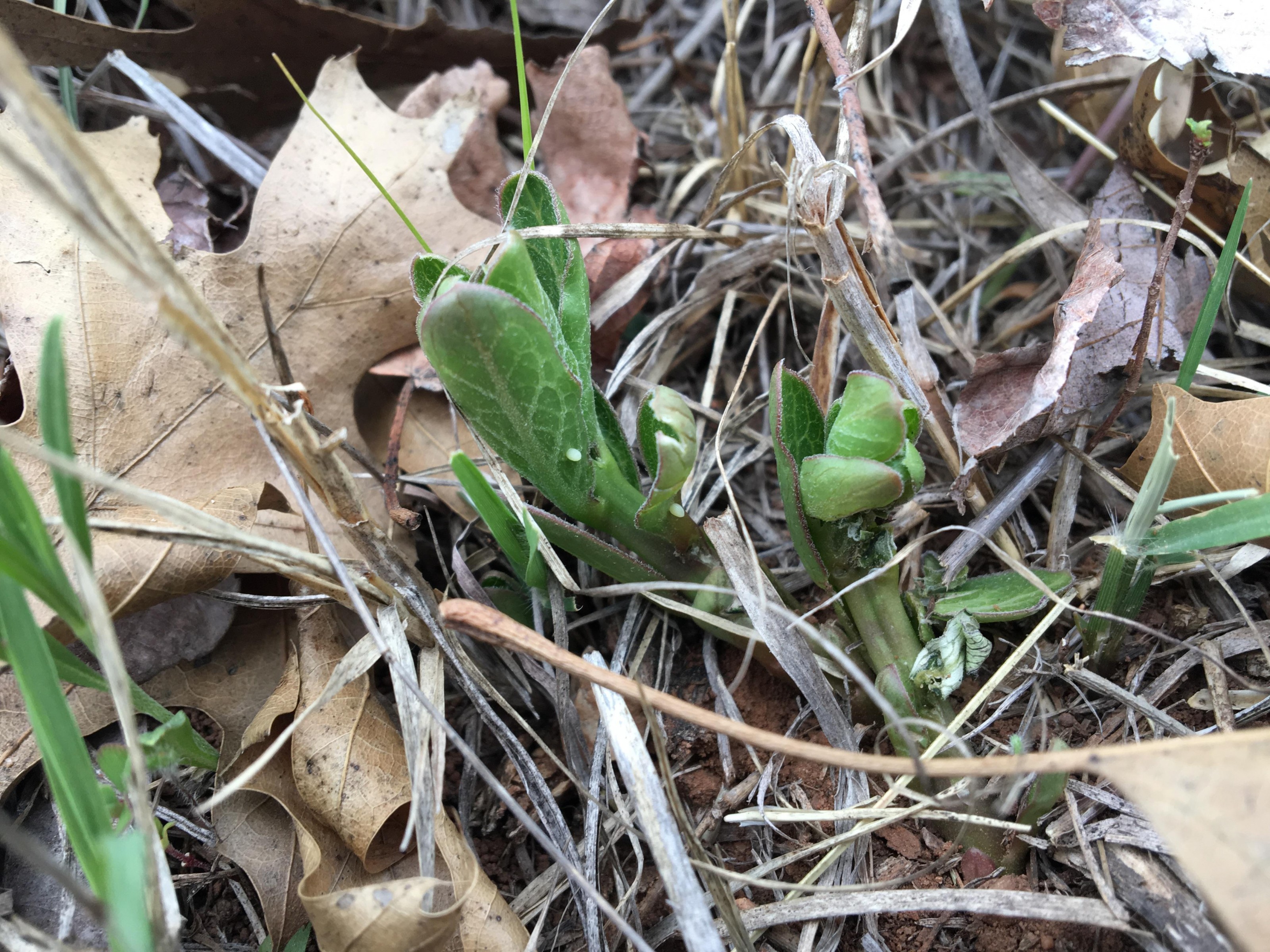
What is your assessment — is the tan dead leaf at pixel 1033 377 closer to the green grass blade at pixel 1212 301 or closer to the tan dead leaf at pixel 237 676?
the green grass blade at pixel 1212 301

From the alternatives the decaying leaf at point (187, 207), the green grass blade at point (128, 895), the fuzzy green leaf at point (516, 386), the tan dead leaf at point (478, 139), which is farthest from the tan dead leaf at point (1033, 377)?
Answer: the decaying leaf at point (187, 207)

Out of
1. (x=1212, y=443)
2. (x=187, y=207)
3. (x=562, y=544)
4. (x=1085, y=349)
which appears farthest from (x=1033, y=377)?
(x=187, y=207)

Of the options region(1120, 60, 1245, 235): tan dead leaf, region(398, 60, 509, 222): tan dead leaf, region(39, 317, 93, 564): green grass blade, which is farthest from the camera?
region(398, 60, 509, 222): tan dead leaf

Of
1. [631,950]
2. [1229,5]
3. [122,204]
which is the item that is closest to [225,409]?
[122,204]

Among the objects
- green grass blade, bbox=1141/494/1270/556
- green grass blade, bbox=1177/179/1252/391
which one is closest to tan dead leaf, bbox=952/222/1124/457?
green grass blade, bbox=1177/179/1252/391

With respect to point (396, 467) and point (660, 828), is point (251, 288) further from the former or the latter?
point (660, 828)

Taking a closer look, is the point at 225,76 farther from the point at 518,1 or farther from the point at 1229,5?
the point at 1229,5

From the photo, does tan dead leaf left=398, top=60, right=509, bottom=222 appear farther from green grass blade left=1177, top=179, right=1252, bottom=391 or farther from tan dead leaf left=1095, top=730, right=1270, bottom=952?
tan dead leaf left=1095, top=730, right=1270, bottom=952
